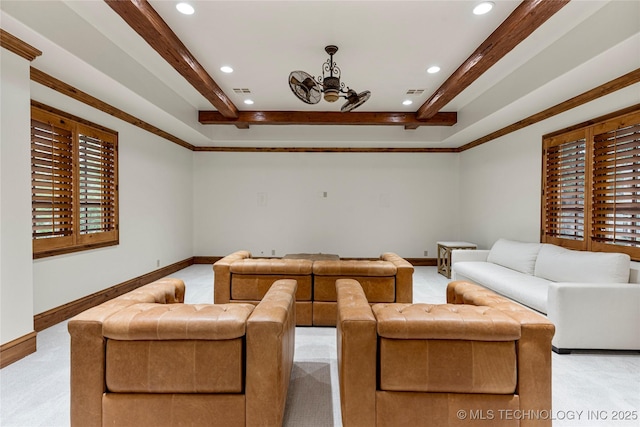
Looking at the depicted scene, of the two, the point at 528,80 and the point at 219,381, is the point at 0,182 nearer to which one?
the point at 219,381

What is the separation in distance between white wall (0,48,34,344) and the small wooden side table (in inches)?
232

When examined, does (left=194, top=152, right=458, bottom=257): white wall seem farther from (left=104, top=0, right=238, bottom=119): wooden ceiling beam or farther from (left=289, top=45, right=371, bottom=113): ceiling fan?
(left=289, top=45, right=371, bottom=113): ceiling fan

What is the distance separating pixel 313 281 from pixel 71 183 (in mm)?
3130

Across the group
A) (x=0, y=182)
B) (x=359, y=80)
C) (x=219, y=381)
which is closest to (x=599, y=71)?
(x=359, y=80)

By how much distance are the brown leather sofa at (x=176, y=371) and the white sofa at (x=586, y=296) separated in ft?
8.93

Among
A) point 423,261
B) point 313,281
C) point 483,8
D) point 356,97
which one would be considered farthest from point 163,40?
point 423,261

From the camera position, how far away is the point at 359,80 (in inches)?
169

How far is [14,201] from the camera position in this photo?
254 centimetres

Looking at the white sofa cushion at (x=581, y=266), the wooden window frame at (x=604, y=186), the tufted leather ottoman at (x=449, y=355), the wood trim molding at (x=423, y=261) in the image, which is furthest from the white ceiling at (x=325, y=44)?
the wood trim molding at (x=423, y=261)

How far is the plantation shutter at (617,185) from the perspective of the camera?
10.2 feet

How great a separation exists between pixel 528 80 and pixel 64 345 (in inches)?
229

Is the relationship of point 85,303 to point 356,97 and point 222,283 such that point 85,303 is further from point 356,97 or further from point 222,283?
point 356,97

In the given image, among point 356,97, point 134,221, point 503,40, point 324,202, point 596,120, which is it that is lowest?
point 134,221

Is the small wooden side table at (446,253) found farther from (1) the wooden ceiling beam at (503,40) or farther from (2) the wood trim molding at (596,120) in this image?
(1) the wooden ceiling beam at (503,40)
